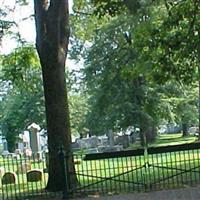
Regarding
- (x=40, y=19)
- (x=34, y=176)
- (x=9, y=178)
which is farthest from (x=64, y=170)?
(x=9, y=178)

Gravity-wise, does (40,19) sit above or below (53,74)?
above

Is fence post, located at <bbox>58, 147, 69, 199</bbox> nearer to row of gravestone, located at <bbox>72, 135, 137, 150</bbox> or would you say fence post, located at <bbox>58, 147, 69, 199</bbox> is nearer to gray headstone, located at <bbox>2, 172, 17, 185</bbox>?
gray headstone, located at <bbox>2, 172, 17, 185</bbox>

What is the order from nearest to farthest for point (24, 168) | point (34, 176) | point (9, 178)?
point (34, 176) → point (9, 178) → point (24, 168)

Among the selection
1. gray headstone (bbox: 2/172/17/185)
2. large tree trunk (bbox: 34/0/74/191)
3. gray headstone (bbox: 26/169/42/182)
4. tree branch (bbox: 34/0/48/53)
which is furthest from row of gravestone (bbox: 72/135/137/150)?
tree branch (bbox: 34/0/48/53)

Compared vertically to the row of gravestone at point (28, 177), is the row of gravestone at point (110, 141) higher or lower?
higher

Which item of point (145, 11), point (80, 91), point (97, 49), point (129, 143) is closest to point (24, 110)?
point (80, 91)

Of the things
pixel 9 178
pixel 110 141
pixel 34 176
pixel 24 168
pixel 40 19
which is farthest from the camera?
pixel 110 141

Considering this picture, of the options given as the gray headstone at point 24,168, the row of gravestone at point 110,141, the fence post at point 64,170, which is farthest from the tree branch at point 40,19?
the row of gravestone at point 110,141

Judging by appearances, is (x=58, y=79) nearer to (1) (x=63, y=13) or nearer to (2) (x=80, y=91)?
(1) (x=63, y=13)

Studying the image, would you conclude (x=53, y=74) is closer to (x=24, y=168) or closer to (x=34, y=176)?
(x=34, y=176)

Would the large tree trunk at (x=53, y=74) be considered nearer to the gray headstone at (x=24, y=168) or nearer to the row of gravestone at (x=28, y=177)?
the row of gravestone at (x=28, y=177)

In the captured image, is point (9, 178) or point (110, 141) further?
point (110, 141)

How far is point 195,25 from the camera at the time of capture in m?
16.6

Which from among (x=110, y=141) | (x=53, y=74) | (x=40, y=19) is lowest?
(x=110, y=141)
